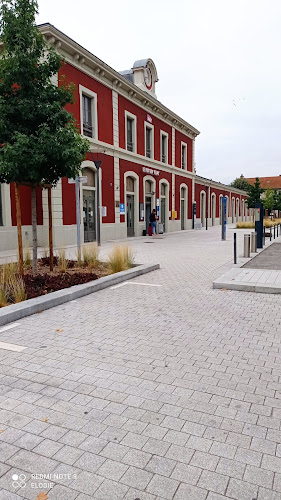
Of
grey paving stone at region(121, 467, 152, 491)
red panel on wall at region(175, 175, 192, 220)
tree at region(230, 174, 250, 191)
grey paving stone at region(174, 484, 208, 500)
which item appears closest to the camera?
grey paving stone at region(174, 484, 208, 500)

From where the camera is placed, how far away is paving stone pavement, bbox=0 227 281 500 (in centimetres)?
220

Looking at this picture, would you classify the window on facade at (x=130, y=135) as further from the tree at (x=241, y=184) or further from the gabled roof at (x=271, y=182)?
the gabled roof at (x=271, y=182)

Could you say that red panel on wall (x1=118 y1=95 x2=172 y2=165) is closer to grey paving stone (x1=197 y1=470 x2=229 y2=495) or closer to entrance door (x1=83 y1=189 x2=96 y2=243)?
entrance door (x1=83 y1=189 x2=96 y2=243)

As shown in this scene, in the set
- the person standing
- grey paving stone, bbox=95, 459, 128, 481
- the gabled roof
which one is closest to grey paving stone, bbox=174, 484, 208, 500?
grey paving stone, bbox=95, 459, 128, 481

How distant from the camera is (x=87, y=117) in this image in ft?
62.1

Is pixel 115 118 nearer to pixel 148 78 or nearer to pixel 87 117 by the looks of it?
pixel 87 117

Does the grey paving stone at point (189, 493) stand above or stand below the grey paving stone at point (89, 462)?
below

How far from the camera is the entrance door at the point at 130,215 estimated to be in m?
23.8

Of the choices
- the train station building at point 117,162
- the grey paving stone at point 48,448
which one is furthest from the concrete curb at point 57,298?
the train station building at point 117,162

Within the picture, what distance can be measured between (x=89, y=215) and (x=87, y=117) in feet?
17.0

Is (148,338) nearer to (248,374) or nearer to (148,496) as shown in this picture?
(248,374)

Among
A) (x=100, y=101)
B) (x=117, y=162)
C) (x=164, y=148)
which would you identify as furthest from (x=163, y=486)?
(x=164, y=148)

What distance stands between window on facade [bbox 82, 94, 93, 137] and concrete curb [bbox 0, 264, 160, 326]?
12003 millimetres

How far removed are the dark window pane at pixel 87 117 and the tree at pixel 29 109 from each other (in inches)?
430
